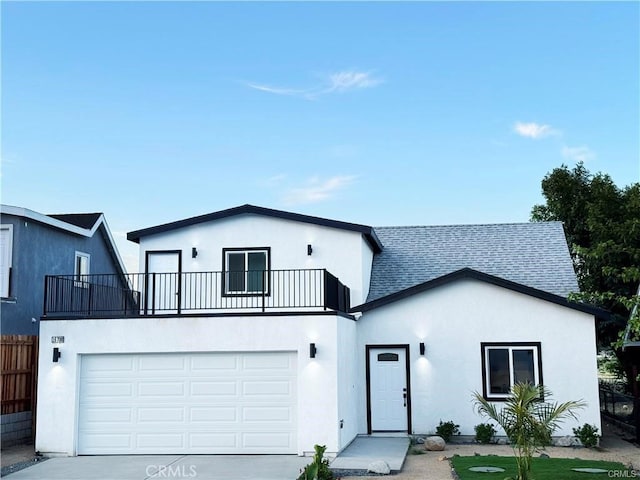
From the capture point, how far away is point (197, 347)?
14641mm

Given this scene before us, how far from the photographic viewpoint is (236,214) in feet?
62.0

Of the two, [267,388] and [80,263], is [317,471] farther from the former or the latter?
[80,263]

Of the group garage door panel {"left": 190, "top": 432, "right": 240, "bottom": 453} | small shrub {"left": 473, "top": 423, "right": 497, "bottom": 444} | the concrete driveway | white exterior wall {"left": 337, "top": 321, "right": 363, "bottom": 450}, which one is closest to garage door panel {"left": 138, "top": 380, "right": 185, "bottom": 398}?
garage door panel {"left": 190, "top": 432, "right": 240, "bottom": 453}

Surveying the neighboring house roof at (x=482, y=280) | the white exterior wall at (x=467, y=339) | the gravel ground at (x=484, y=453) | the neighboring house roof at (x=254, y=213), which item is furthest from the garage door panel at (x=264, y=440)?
the neighboring house roof at (x=254, y=213)

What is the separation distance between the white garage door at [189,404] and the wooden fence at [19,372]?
79.4 inches

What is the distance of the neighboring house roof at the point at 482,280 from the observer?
16.6 meters

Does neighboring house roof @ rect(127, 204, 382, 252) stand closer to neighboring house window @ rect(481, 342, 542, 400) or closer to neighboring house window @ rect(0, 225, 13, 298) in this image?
neighboring house window @ rect(0, 225, 13, 298)

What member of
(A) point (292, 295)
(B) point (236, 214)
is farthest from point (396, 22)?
(A) point (292, 295)

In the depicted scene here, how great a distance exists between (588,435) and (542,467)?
13.4ft

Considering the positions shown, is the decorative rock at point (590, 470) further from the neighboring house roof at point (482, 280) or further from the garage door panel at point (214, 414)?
the garage door panel at point (214, 414)

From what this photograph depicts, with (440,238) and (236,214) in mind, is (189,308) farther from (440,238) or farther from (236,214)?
(440,238)

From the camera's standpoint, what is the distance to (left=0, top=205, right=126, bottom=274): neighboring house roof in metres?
17.7

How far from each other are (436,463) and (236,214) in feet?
29.6

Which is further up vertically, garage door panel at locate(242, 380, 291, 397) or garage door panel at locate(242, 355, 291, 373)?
garage door panel at locate(242, 355, 291, 373)
